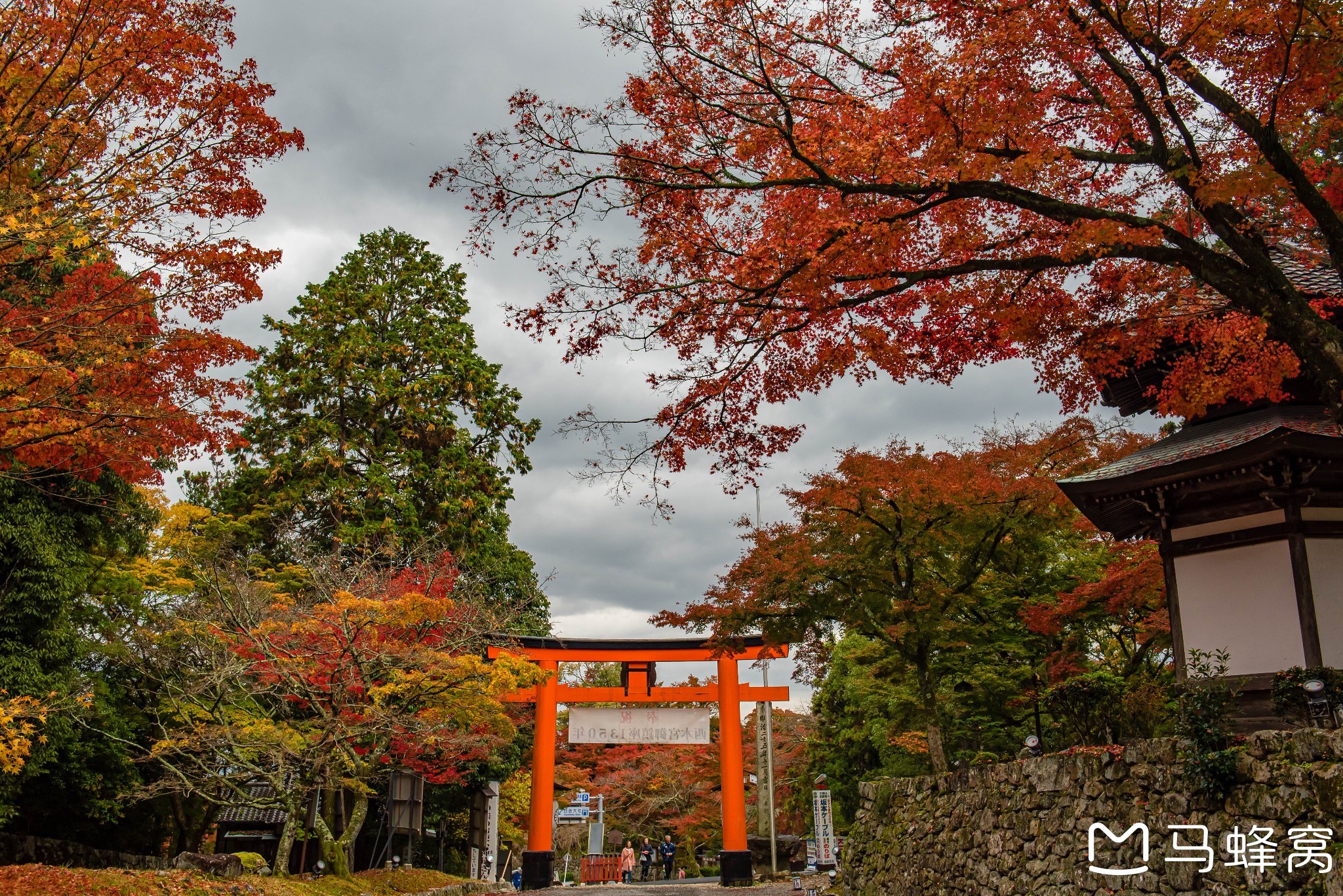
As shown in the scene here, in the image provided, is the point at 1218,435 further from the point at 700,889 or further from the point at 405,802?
the point at 405,802

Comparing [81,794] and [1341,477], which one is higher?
[1341,477]

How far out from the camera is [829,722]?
27.8 metres

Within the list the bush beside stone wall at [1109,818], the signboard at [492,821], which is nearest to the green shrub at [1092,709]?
the bush beside stone wall at [1109,818]

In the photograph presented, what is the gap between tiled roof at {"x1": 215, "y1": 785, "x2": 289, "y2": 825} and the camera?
20672 mm

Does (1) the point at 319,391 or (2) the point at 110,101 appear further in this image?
(1) the point at 319,391

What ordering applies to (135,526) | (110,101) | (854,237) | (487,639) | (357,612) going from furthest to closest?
(487,639) → (135,526) → (357,612) → (110,101) → (854,237)

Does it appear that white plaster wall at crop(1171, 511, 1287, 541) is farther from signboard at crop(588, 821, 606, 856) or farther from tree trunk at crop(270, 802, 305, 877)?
signboard at crop(588, 821, 606, 856)

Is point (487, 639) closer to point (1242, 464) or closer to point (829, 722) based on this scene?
point (829, 722)

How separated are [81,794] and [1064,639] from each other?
16.0m

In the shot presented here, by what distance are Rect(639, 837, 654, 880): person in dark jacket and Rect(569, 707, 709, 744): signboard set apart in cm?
1036

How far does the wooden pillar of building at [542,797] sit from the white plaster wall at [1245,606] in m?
14.0

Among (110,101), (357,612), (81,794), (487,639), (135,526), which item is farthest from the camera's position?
(487,639)

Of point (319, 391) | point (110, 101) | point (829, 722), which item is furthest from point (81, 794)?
point (829, 722)

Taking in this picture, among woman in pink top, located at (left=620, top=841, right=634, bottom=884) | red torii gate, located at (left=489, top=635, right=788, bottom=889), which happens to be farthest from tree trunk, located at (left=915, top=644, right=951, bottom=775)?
woman in pink top, located at (left=620, top=841, right=634, bottom=884)
